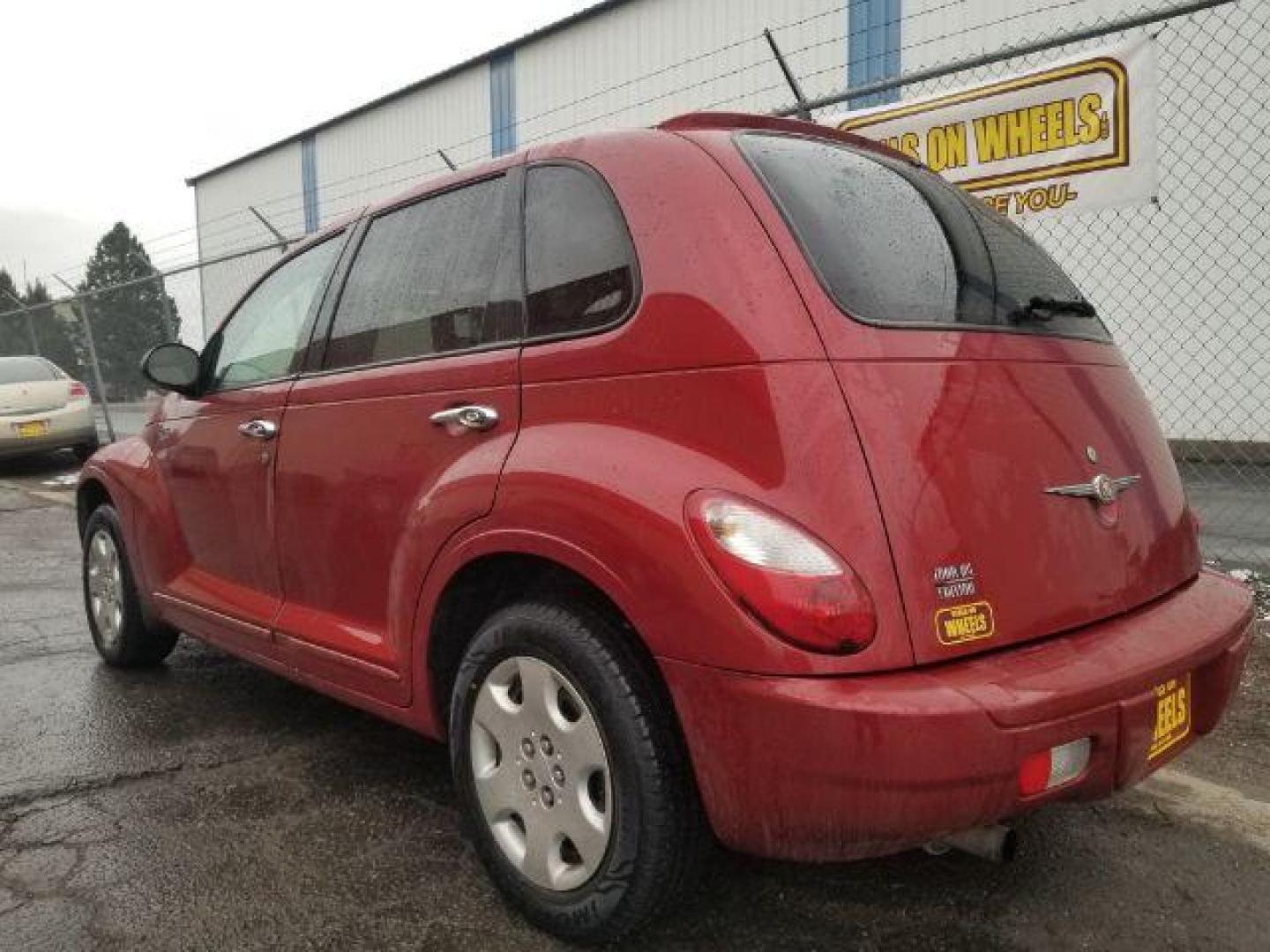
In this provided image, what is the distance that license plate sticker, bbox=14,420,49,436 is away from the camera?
1076cm

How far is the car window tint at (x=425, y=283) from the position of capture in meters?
2.42

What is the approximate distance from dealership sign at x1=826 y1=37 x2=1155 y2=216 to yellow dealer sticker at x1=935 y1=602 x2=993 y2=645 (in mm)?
2929

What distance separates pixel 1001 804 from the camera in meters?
1.67

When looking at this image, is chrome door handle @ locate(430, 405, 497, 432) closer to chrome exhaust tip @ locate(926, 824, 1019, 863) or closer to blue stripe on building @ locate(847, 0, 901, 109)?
chrome exhaust tip @ locate(926, 824, 1019, 863)

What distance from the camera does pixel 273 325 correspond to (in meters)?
3.21

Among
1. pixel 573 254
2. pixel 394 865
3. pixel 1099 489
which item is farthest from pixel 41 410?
pixel 1099 489

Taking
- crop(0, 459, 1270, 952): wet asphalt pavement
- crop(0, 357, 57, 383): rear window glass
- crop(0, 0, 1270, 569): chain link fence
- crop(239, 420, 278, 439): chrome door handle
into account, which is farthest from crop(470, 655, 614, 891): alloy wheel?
crop(0, 357, 57, 383): rear window glass

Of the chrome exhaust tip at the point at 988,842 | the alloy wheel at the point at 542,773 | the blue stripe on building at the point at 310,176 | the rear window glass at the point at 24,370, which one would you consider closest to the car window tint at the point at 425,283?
the alloy wheel at the point at 542,773

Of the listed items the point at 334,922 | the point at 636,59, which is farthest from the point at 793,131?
the point at 636,59

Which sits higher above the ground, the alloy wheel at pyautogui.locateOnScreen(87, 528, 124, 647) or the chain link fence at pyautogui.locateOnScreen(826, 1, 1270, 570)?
the chain link fence at pyautogui.locateOnScreen(826, 1, 1270, 570)

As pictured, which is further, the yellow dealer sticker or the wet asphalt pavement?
the wet asphalt pavement

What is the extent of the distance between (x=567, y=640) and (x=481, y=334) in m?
0.81

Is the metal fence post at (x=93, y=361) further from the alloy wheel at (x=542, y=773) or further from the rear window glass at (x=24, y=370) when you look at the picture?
the alloy wheel at (x=542, y=773)

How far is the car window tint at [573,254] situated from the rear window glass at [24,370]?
10.9 metres
